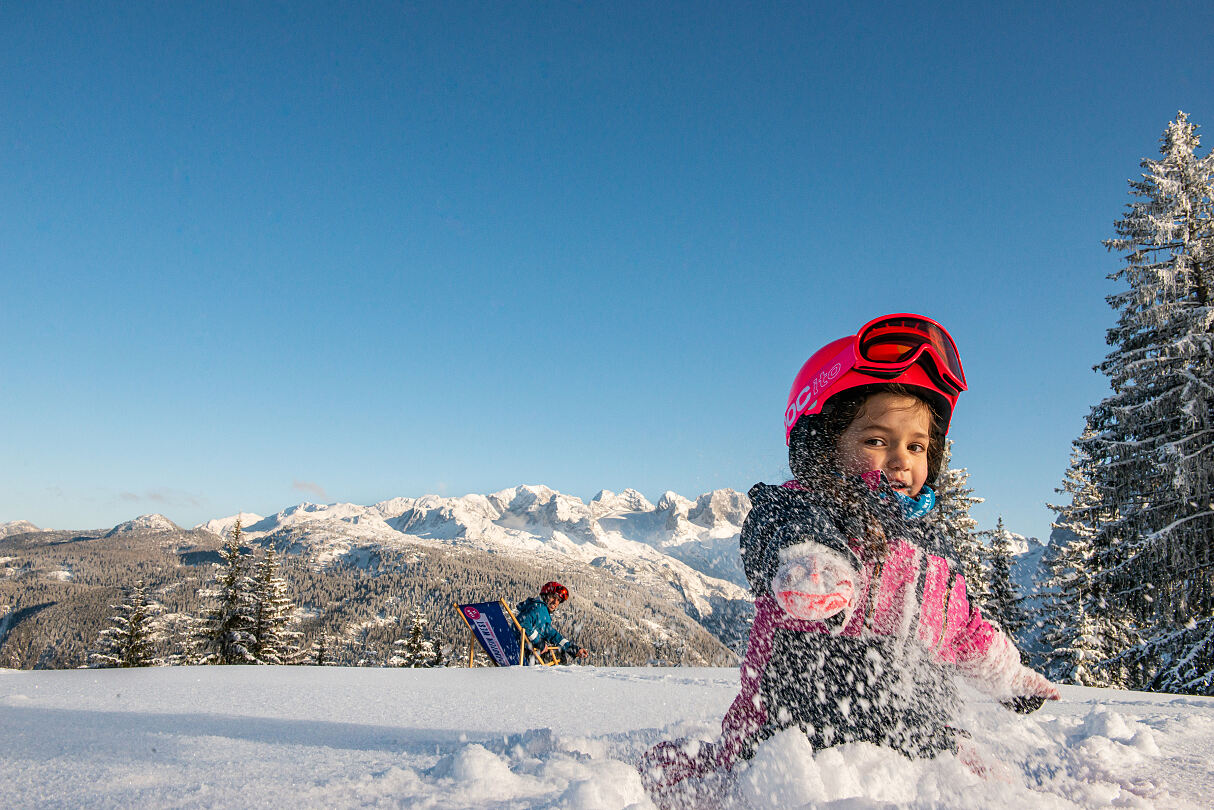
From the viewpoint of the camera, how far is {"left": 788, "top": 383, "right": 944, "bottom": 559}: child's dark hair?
1.83 metres

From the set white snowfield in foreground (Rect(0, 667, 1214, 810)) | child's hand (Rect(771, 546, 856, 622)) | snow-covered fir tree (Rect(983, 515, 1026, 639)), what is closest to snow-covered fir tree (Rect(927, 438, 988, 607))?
snow-covered fir tree (Rect(983, 515, 1026, 639))

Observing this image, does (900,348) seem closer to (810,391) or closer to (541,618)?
(810,391)

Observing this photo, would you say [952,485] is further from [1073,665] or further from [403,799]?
[403,799]

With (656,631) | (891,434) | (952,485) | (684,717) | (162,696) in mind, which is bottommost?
(656,631)

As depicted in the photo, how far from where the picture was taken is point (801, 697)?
182 centimetres

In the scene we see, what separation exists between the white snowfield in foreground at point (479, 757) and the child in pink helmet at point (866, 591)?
0.16m

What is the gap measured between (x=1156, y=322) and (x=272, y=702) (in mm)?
13633

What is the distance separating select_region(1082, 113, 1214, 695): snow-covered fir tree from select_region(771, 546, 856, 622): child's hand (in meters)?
11.3

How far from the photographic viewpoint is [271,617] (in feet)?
73.4

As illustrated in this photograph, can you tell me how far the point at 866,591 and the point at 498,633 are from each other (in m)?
10.6

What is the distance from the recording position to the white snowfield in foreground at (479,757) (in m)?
1.49

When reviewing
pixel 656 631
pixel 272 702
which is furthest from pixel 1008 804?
pixel 656 631

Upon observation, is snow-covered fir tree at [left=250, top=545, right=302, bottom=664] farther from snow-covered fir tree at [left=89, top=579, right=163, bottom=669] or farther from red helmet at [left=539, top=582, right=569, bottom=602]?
red helmet at [left=539, top=582, right=569, bottom=602]

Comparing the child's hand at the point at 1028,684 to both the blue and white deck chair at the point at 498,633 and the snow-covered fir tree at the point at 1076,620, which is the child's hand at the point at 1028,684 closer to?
the blue and white deck chair at the point at 498,633
